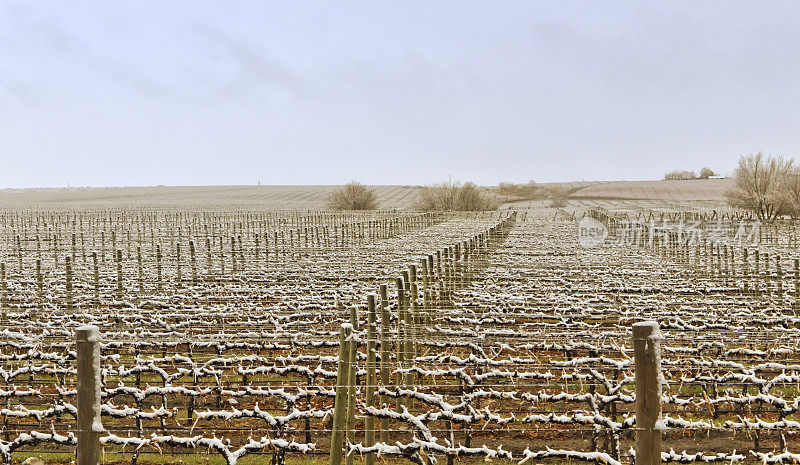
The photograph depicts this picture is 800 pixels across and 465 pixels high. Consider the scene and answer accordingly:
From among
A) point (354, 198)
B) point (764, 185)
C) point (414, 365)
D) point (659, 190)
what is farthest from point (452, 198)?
point (414, 365)

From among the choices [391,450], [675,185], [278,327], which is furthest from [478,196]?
[391,450]

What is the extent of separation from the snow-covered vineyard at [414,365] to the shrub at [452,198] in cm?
4048

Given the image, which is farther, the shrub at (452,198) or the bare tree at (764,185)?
the shrub at (452,198)

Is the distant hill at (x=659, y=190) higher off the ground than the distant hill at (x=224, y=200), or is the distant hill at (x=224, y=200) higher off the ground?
the distant hill at (x=659, y=190)

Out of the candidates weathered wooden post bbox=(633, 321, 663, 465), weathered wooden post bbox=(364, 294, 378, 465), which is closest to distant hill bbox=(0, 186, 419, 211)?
weathered wooden post bbox=(364, 294, 378, 465)

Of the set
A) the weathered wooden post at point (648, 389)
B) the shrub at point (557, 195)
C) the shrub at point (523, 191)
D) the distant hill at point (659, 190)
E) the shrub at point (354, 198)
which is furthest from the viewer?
the shrub at point (523, 191)

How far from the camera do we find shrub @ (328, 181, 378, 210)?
64.9 metres

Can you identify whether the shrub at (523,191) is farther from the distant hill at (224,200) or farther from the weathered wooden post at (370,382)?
the weathered wooden post at (370,382)

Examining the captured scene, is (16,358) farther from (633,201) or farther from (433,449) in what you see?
(633,201)

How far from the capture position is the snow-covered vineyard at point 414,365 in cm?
543

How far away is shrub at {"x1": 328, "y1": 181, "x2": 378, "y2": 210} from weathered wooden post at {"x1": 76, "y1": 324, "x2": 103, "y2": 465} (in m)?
60.0

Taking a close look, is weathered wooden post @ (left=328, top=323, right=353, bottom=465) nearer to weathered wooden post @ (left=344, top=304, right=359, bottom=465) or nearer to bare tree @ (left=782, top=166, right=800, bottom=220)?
weathered wooden post @ (left=344, top=304, right=359, bottom=465)

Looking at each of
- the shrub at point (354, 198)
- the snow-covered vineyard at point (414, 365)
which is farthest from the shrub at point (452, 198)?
the snow-covered vineyard at point (414, 365)

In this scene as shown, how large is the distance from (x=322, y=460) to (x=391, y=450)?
1.16 metres
